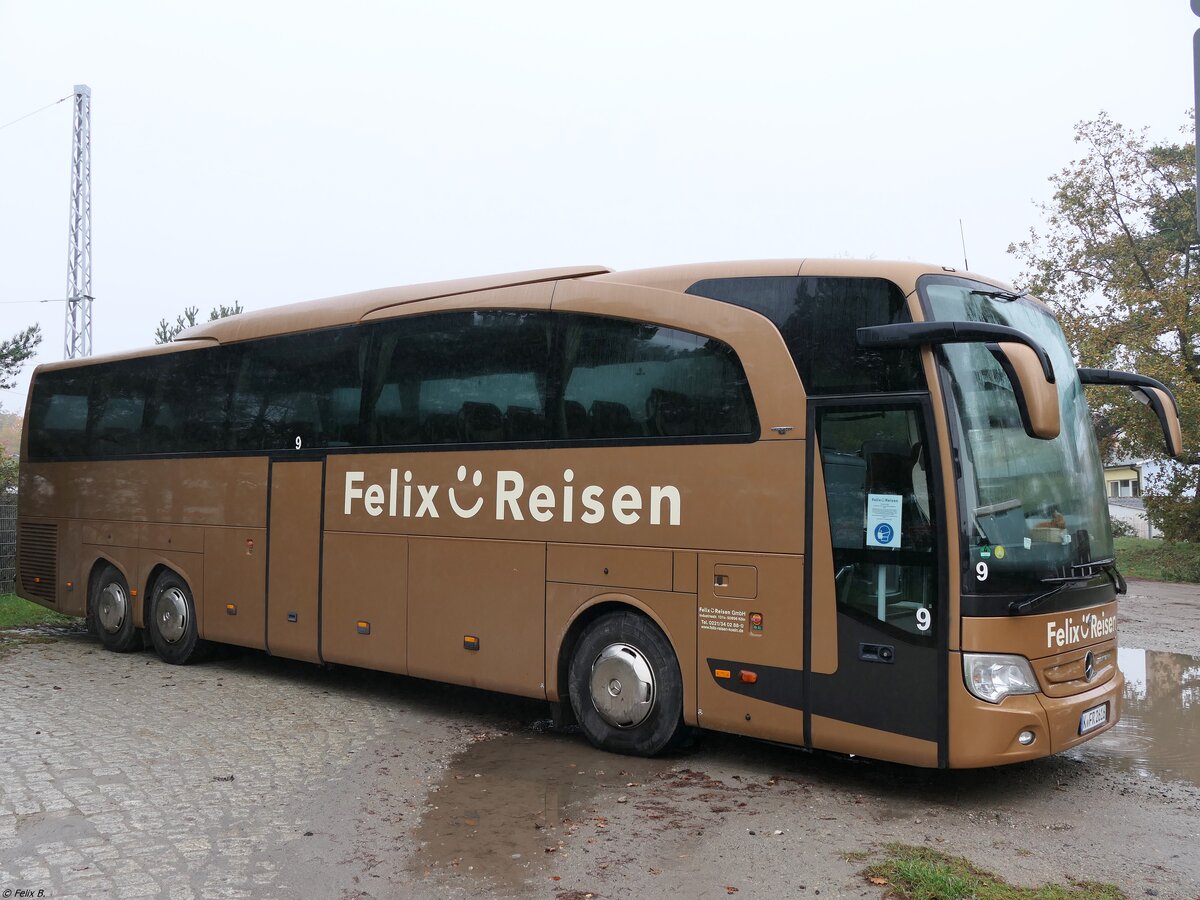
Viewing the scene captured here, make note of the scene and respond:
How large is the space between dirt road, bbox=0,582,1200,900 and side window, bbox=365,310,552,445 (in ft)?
8.24

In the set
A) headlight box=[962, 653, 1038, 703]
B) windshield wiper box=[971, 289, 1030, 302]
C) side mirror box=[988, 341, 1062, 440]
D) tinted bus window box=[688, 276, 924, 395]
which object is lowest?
headlight box=[962, 653, 1038, 703]

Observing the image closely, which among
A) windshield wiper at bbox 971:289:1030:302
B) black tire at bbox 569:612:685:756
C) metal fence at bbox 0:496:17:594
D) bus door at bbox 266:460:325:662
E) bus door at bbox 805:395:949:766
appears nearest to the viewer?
bus door at bbox 805:395:949:766

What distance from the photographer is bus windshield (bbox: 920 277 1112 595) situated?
20.2 ft

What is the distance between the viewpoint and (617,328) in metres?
7.75

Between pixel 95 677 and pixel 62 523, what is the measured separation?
11.2 ft

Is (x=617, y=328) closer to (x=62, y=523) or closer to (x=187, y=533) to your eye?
(x=187, y=533)

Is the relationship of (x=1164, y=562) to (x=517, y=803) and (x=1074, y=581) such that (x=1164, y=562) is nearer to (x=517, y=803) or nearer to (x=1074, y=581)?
(x=1074, y=581)

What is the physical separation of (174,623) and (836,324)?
869cm

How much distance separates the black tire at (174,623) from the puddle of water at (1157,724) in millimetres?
9115

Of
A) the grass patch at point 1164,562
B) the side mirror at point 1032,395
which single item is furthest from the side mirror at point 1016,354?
the grass patch at point 1164,562

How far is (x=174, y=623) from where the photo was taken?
1183 centimetres

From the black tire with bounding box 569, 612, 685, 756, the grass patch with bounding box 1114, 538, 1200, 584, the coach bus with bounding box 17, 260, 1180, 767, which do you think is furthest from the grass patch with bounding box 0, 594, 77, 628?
the grass patch with bounding box 1114, 538, 1200, 584

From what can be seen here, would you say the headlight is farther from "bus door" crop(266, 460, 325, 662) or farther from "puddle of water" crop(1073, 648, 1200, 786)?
"bus door" crop(266, 460, 325, 662)

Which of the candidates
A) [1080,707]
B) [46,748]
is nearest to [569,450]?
[1080,707]
